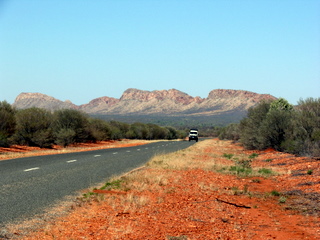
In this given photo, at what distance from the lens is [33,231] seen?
6523 millimetres

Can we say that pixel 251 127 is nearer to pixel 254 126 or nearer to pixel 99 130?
pixel 254 126

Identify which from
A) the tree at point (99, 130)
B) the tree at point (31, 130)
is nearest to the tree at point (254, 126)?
the tree at point (31, 130)

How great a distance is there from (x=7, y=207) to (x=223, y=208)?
518cm

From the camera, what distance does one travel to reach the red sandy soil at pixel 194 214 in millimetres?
6945

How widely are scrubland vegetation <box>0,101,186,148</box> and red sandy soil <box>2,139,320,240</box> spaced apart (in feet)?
83.7

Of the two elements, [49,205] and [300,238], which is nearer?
[300,238]

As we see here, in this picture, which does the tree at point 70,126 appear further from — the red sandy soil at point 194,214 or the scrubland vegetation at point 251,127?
the red sandy soil at point 194,214

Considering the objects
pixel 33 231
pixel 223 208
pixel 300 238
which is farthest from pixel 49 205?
pixel 300 238

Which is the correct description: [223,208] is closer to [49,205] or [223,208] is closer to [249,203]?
[249,203]

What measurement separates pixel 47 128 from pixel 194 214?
35938 mm

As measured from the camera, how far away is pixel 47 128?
42.4 meters

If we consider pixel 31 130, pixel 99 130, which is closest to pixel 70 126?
pixel 31 130

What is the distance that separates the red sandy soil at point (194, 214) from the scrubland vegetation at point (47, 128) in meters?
25.5

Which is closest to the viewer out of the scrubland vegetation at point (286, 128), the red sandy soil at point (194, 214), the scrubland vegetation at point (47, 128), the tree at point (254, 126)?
the red sandy soil at point (194, 214)
